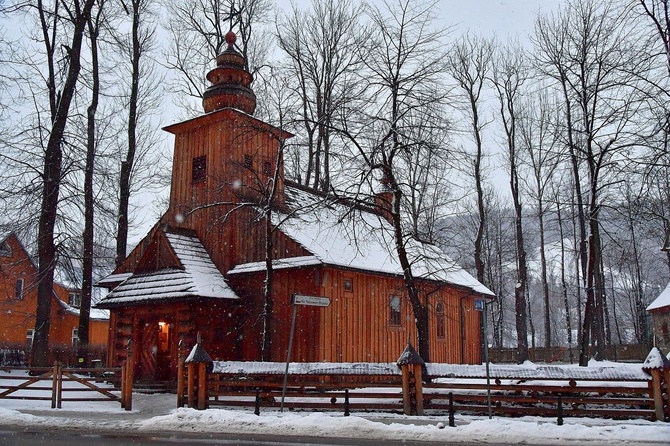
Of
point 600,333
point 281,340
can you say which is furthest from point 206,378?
point 600,333

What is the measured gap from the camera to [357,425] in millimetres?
13031

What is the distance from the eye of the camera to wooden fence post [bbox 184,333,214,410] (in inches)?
611

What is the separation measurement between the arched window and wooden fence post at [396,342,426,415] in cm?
1288

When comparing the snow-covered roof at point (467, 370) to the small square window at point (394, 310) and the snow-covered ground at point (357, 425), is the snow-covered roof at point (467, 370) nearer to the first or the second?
the snow-covered ground at point (357, 425)

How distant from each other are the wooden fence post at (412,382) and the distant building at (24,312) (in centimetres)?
2925

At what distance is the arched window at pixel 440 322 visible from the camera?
27.8 m

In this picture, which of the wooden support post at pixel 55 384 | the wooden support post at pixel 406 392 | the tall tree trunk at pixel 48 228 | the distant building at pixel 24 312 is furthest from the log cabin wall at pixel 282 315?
the distant building at pixel 24 312

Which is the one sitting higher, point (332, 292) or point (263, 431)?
point (332, 292)

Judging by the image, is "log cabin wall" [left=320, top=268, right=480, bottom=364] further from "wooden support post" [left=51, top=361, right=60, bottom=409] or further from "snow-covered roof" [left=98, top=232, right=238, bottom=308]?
"wooden support post" [left=51, top=361, right=60, bottom=409]

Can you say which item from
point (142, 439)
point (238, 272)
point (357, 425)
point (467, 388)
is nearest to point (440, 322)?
point (238, 272)

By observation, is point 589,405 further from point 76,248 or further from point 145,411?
point 76,248

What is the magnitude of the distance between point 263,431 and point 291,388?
10.8 ft

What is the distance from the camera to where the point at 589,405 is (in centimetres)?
1526

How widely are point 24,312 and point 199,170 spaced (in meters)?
22.0
